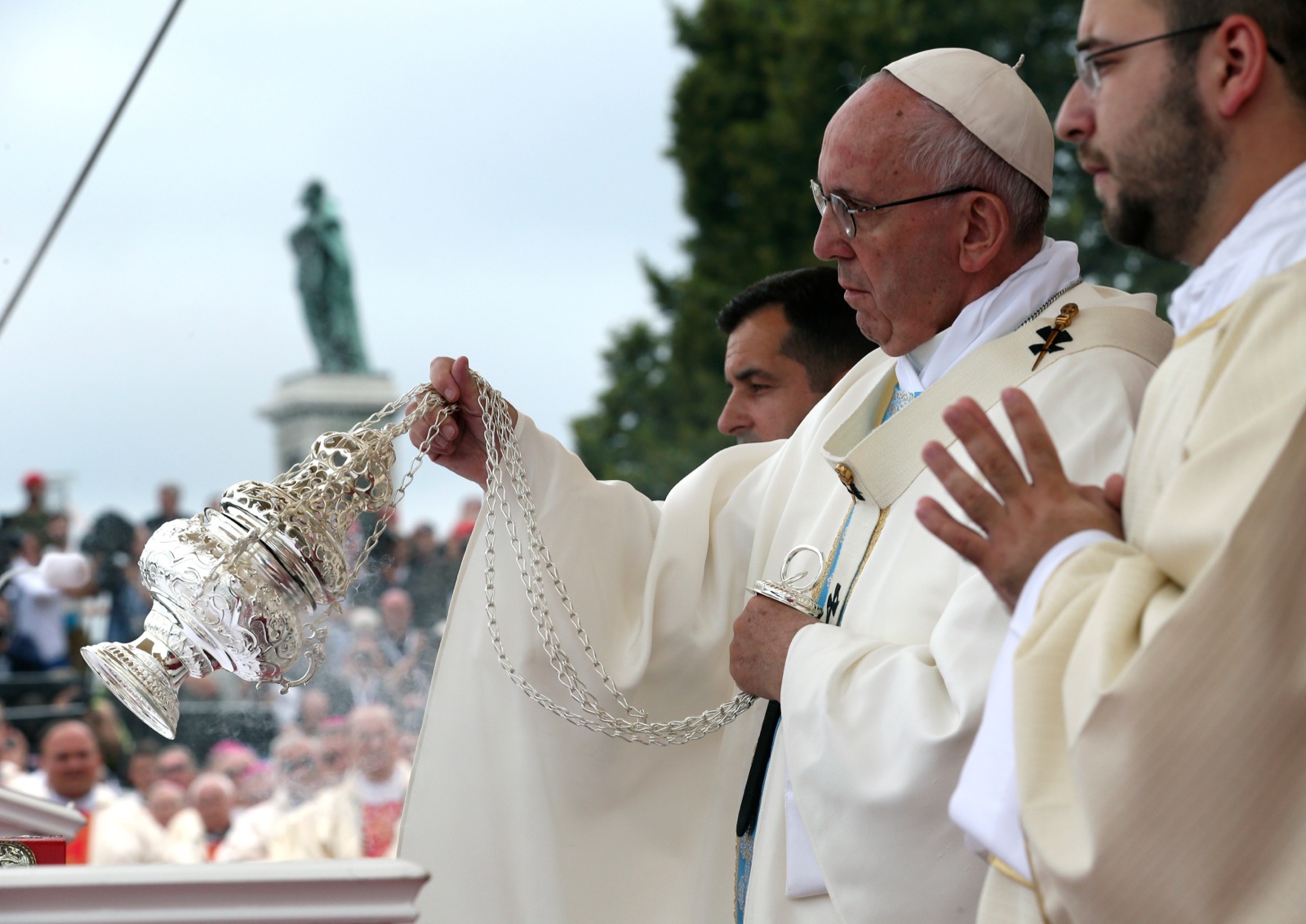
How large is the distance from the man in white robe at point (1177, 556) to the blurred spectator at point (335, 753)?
21.1ft

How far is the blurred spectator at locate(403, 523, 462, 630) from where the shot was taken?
415 inches

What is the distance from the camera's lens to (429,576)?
1102cm

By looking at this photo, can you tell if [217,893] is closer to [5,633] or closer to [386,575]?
[5,633]

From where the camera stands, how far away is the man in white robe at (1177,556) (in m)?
1.55

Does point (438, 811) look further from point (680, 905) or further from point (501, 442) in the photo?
point (501, 442)

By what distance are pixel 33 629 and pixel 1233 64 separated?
9358 millimetres

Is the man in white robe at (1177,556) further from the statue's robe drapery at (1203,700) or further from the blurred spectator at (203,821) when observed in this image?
the blurred spectator at (203,821)

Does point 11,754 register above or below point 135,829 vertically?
above

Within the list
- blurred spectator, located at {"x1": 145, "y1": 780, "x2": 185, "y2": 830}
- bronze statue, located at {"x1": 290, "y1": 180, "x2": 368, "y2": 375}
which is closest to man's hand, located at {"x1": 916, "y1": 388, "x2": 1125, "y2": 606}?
blurred spectator, located at {"x1": 145, "y1": 780, "x2": 185, "y2": 830}

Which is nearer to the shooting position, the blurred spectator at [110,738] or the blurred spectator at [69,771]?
the blurred spectator at [69,771]

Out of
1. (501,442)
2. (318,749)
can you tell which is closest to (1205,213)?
(501,442)

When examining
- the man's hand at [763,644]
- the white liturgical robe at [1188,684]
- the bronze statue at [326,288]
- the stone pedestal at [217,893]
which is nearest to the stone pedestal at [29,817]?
the stone pedestal at [217,893]

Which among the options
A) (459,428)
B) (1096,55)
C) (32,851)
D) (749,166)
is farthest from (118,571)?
(1096,55)

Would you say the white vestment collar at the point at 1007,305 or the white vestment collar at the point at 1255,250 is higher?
the white vestment collar at the point at 1007,305
